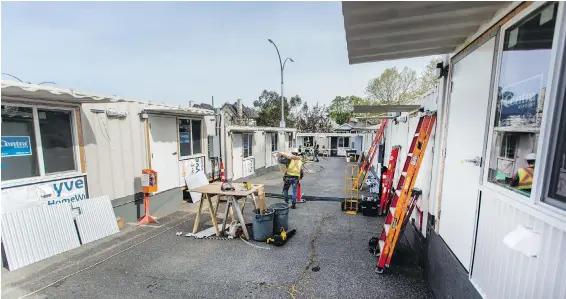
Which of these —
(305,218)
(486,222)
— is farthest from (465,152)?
(305,218)

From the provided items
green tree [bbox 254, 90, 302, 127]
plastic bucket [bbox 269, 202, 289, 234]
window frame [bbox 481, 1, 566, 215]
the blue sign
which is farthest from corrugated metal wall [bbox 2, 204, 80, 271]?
green tree [bbox 254, 90, 302, 127]

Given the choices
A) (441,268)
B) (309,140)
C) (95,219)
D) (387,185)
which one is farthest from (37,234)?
(309,140)

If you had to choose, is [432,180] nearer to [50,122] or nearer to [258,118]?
[50,122]

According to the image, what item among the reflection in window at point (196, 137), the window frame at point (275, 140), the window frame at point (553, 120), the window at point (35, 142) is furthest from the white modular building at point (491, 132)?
the window frame at point (275, 140)

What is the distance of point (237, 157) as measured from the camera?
34.4 feet

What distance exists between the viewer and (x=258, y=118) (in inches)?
1318

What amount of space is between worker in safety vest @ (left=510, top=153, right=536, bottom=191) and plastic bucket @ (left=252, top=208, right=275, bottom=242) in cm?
372

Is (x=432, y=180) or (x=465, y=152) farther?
(x=432, y=180)

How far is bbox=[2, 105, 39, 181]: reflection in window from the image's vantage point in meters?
3.92

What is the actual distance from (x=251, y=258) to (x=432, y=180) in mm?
3148

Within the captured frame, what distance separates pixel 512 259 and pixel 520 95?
121 cm

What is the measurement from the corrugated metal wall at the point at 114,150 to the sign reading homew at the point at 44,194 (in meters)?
0.23

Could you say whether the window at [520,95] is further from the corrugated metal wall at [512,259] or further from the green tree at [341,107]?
the green tree at [341,107]

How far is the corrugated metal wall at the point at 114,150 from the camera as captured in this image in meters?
5.05
